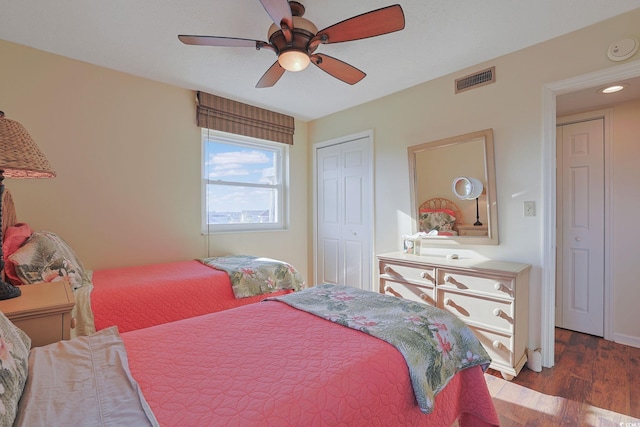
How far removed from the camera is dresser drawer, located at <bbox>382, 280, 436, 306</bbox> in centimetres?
244

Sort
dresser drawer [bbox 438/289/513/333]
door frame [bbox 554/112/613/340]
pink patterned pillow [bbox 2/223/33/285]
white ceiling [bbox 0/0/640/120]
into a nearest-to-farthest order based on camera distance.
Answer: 1. pink patterned pillow [bbox 2/223/33/285]
2. white ceiling [bbox 0/0/640/120]
3. dresser drawer [bbox 438/289/513/333]
4. door frame [bbox 554/112/613/340]

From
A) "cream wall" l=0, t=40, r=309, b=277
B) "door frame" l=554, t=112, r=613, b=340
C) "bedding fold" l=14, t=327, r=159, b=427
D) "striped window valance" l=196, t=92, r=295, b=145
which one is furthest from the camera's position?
"striped window valance" l=196, t=92, r=295, b=145

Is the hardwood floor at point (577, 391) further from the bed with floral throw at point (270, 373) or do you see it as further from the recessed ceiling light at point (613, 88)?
the recessed ceiling light at point (613, 88)

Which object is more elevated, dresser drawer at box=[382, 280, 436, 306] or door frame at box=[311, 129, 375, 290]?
door frame at box=[311, 129, 375, 290]

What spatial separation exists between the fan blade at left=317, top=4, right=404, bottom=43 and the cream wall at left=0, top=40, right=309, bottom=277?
6.57 feet

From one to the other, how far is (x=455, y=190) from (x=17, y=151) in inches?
113

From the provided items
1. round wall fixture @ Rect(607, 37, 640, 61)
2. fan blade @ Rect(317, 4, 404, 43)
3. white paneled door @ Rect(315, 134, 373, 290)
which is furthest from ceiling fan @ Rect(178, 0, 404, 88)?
white paneled door @ Rect(315, 134, 373, 290)

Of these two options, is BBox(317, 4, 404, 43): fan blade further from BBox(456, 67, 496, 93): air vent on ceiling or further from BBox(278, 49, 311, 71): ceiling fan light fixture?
BBox(456, 67, 496, 93): air vent on ceiling

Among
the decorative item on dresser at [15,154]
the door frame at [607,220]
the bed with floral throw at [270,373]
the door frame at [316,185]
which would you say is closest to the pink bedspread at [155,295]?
the decorative item on dresser at [15,154]

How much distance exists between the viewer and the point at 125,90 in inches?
107

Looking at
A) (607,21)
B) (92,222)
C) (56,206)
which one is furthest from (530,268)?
(56,206)

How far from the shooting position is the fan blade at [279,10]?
1437 millimetres

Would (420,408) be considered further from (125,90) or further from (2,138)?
(125,90)

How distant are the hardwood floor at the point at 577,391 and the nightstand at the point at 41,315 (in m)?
2.23
